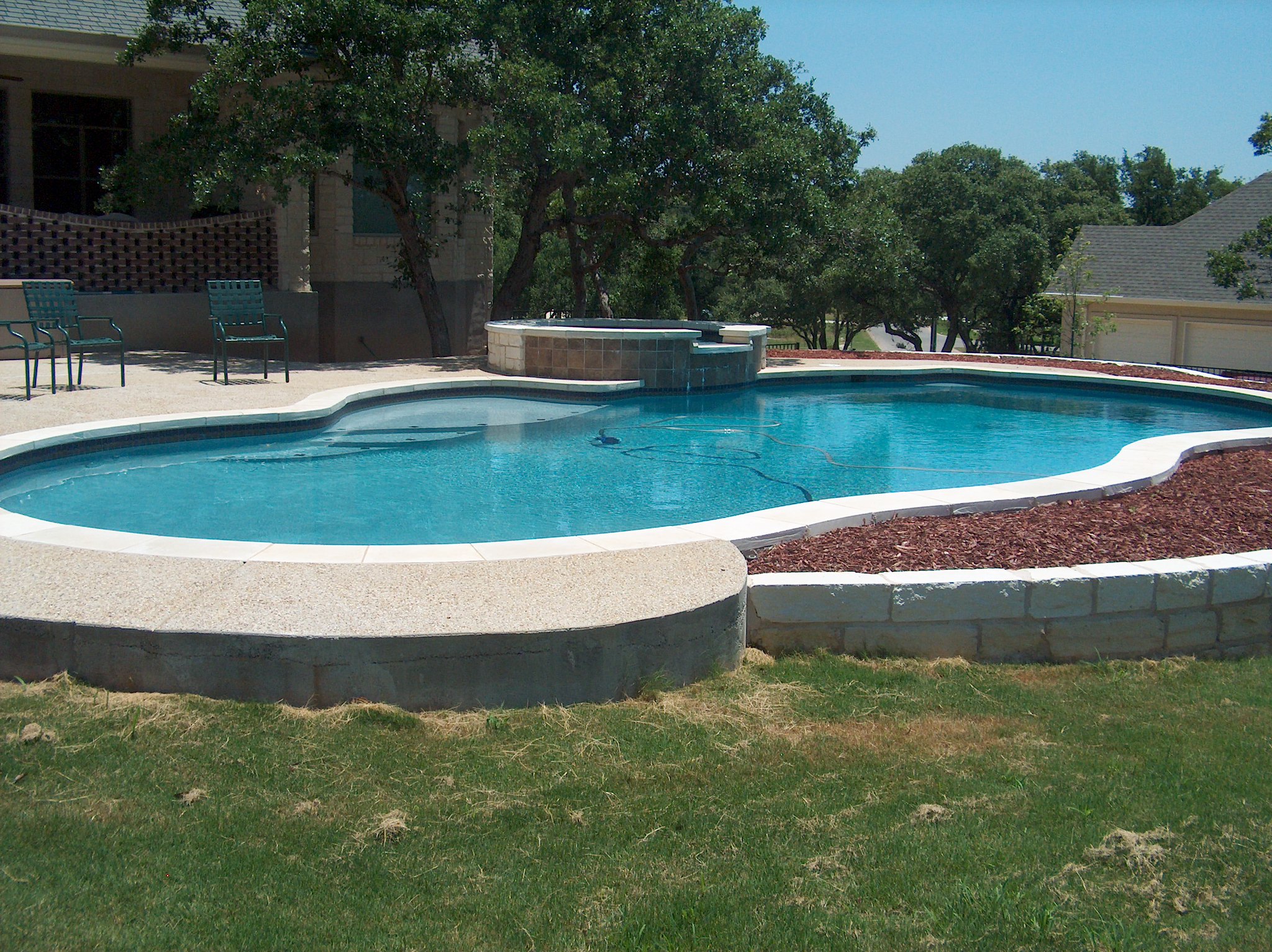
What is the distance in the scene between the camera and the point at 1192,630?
5555 millimetres

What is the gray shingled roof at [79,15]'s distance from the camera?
14742 millimetres

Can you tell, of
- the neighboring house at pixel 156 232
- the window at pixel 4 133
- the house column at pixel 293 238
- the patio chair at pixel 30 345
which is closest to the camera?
the patio chair at pixel 30 345

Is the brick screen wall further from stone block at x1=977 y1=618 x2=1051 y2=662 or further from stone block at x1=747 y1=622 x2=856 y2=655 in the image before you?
stone block at x1=977 y1=618 x2=1051 y2=662

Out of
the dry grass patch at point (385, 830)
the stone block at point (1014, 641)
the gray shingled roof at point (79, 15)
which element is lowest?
the dry grass patch at point (385, 830)

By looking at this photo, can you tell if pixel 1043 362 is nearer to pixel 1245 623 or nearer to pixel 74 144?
pixel 1245 623

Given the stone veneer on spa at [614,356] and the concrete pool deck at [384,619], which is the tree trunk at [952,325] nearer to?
the stone veneer on spa at [614,356]

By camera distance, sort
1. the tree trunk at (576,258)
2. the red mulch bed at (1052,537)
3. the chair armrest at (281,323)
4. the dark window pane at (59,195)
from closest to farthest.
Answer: the red mulch bed at (1052,537) → the chair armrest at (281,323) → the dark window pane at (59,195) → the tree trunk at (576,258)

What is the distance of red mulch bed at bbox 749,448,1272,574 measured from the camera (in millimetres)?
5871

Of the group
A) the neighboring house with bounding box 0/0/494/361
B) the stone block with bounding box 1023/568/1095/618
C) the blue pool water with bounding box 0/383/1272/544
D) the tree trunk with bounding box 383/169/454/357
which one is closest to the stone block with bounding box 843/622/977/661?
the stone block with bounding box 1023/568/1095/618

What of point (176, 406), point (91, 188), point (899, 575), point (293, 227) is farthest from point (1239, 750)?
point (91, 188)

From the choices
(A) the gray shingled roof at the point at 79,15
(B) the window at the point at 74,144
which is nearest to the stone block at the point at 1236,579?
(A) the gray shingled roof at the point at 79,15

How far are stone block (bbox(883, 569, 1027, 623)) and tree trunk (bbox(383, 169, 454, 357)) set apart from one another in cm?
1163

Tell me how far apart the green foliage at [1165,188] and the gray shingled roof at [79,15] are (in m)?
43.7

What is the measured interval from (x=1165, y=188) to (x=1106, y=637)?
52.7 m
